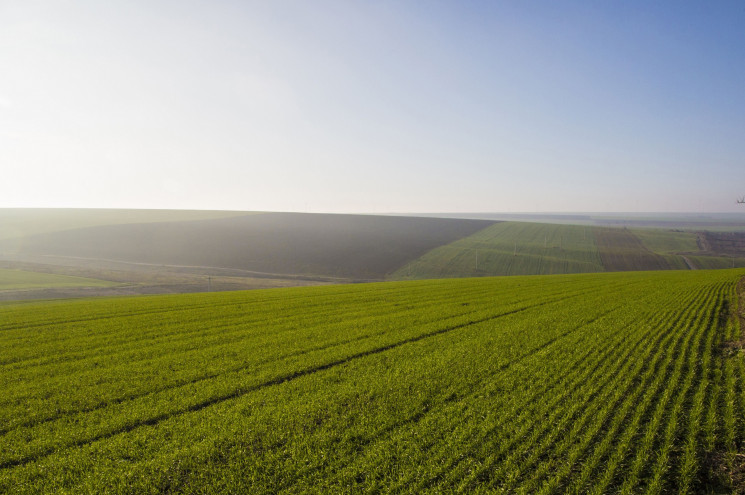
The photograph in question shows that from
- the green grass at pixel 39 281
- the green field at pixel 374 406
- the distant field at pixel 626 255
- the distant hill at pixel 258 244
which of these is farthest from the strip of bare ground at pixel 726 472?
the distant field at pixel 626 255

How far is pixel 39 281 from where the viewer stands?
53.8 m

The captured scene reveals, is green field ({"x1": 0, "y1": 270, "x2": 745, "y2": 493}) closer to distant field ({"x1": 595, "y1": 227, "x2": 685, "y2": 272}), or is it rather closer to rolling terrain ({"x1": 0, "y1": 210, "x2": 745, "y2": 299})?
rolling terrain ({"x1": 0, "y1": 210, "x2": 745, "y2": 299})

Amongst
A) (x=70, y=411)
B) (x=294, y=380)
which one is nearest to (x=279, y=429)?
(x=294, y=380)

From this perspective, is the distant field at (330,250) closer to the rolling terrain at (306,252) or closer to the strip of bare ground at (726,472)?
the rolling terrain at (306,252)

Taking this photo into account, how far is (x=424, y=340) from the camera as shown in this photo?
17.0 meters

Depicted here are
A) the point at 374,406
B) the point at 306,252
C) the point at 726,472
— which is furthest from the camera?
the point at 306,252

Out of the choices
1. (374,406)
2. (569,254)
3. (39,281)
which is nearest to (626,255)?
(569,254)

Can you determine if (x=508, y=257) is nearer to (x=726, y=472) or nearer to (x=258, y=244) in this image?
(x=258, y=244)

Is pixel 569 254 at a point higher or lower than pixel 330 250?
lower

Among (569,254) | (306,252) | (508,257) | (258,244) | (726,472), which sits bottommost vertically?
(508,257)

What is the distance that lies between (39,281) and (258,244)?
44.9 m

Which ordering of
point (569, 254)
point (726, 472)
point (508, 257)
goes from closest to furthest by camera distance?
point (726, 472) → point (508, 257) → point (569, 254)

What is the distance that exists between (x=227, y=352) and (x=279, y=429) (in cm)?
717

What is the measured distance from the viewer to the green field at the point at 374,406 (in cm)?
738
